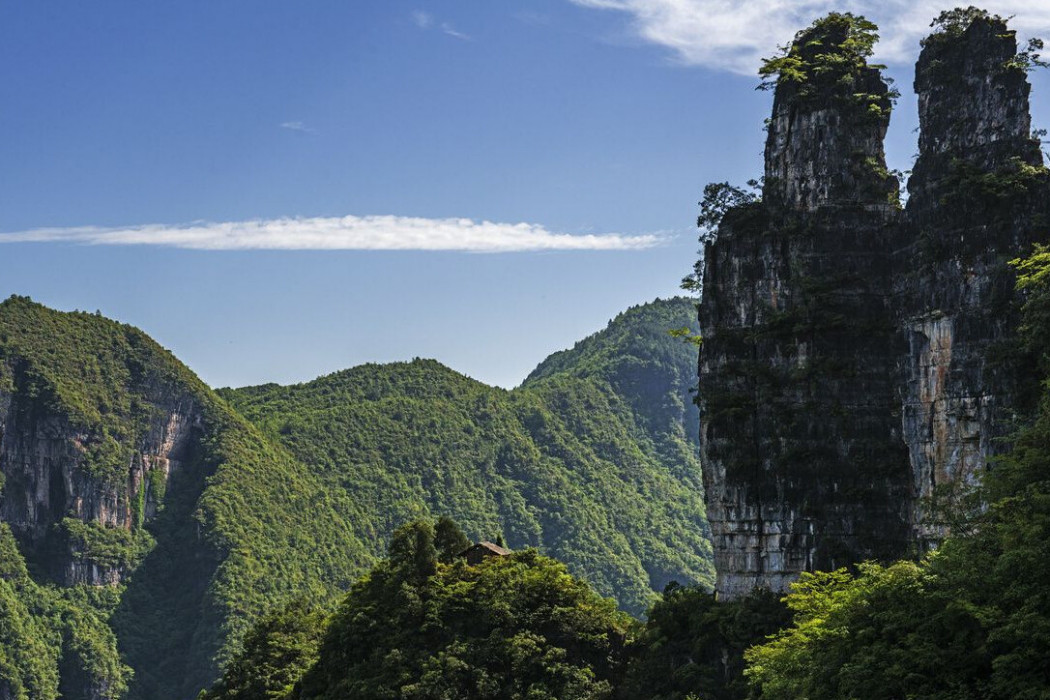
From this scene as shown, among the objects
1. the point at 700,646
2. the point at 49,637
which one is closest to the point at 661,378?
the point at 49,637

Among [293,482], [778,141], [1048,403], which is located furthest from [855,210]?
[293,482]

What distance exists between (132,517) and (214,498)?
902cm

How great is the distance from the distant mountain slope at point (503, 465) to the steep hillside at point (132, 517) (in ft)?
26.6

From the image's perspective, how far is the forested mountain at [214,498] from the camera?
121438 millimetres

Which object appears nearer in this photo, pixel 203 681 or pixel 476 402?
pixel 203 681

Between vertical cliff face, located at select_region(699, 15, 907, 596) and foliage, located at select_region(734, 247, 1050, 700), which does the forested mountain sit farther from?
foliage, located at select_region(734, 247, 1050, 700)

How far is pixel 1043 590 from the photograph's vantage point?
27328mm

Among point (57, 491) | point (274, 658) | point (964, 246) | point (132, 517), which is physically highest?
point (964, 246)

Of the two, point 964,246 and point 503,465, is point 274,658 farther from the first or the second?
point 503,465

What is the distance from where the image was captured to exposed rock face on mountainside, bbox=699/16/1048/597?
147 feet

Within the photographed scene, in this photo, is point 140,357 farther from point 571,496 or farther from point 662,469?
point 662,469

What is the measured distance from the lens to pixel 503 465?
156125 millimetres

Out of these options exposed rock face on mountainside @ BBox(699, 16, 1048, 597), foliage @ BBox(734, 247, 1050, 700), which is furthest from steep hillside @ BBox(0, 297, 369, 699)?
foliage @ BBox(734, 247, 1050, 700)

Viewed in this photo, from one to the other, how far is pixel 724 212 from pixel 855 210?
4729mm
